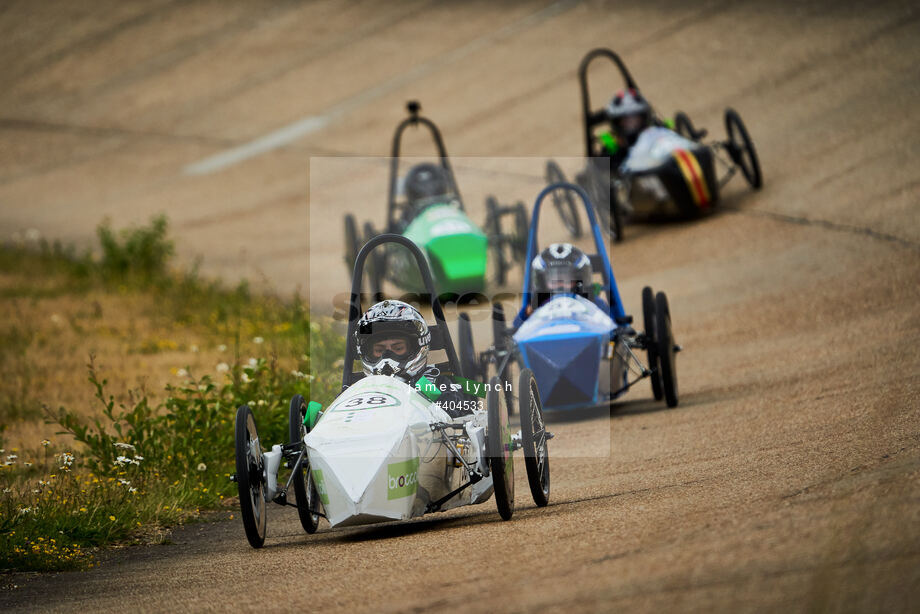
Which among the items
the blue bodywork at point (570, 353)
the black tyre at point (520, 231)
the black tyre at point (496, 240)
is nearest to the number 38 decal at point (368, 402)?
the blue bodywork at point (570, 353)

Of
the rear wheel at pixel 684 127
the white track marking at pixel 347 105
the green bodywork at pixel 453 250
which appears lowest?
the green bodywork at pixel 453 250

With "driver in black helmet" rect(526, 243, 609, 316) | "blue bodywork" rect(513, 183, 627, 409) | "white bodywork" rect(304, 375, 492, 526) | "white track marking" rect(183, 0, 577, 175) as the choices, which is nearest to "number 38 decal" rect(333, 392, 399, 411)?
"white bodywork" rect(304, 375, 492, 526)

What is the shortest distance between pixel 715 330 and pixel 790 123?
11.9m

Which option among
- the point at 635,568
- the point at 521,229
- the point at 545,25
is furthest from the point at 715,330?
the point at 545,25

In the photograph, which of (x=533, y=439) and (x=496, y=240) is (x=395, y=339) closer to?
(x=533, y=439)

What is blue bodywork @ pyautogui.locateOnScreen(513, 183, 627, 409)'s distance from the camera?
13.2 metres

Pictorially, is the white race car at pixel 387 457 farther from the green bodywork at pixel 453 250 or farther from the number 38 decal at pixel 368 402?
the green bodywork at pixel 453 250

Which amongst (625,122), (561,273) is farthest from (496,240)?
(561,273)

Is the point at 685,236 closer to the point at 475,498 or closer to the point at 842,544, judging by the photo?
the point at 475,498

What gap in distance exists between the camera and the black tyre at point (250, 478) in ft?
29.8

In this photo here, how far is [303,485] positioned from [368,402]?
0.83 meters

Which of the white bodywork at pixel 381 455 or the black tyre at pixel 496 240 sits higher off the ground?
the black tyre at pixel 496 240

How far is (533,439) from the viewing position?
376 inches

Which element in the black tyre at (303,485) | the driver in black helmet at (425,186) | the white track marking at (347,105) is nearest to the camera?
the black tyre at (303,485)
